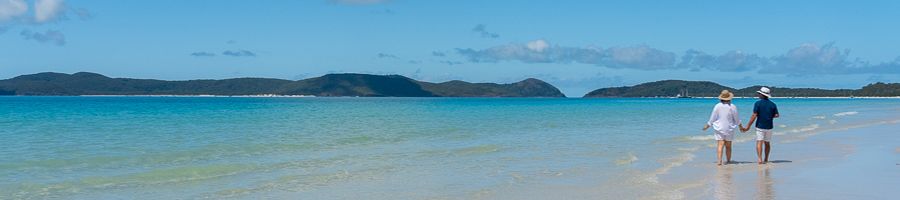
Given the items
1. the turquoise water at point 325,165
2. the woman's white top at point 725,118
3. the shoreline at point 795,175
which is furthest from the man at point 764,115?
the turquoise water at point 325,165

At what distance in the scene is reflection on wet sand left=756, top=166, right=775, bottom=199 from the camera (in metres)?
10.6

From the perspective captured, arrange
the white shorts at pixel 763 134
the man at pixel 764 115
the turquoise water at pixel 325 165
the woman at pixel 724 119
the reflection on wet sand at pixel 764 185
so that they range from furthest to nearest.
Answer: the white shorts at pixel 763 134, the man at pixel 764 115, the woman at pixel 724 119, the turquoise water at pixel 325 165, the reflection on wet sand at pixel 764 185

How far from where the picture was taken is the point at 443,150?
2005 cm

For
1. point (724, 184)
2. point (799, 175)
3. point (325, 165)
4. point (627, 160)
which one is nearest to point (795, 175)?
point (799, 175)

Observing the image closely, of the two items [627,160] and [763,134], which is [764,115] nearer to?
[763,134]

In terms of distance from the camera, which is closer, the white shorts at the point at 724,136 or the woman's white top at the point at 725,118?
the woman's white top at the point at 725,118

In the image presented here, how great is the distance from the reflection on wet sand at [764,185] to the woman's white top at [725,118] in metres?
1.05

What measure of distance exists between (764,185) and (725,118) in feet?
10.4

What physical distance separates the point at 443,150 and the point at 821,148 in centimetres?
879

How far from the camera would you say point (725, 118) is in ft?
48.2

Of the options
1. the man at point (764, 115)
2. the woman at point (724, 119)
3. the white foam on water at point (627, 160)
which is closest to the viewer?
the woman at point (724, 119)

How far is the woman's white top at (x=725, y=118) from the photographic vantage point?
14.6m

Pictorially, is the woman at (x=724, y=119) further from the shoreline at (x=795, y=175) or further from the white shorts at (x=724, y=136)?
the shoreline at (x=795, y=175)

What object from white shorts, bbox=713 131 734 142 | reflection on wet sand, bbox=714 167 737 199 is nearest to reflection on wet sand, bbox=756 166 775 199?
reflection on wet sand, bbox=714 167 737 199
